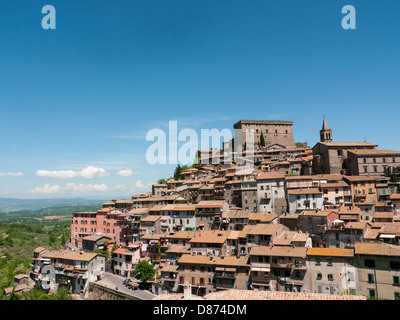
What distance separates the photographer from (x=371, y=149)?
69.2 meters

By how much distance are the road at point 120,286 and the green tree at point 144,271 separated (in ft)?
7.58

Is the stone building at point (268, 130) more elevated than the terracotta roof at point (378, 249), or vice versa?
the stone building at point (268, 130)

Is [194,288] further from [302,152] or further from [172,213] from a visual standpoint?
[302,152]

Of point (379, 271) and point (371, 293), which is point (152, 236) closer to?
point (371, 293)

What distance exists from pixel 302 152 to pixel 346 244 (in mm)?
46481


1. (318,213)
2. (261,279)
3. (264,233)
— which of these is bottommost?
(261,279)

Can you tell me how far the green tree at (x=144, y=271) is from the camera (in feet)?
161

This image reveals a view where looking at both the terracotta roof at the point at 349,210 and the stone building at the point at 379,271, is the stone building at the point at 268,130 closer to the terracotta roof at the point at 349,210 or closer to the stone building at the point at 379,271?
the terracotta roof at the point at 349,210

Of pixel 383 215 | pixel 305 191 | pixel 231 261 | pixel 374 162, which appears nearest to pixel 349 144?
pixel 374 162

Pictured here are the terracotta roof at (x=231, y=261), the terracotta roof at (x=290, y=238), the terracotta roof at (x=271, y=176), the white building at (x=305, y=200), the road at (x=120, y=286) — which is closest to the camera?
the terracotta roof at (x=231, y=261)

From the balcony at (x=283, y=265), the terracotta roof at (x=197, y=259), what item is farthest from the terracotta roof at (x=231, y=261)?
the balcony at (x=283, y=265)

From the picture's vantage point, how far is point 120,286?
51.8 metres

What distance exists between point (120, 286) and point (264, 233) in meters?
28.7
